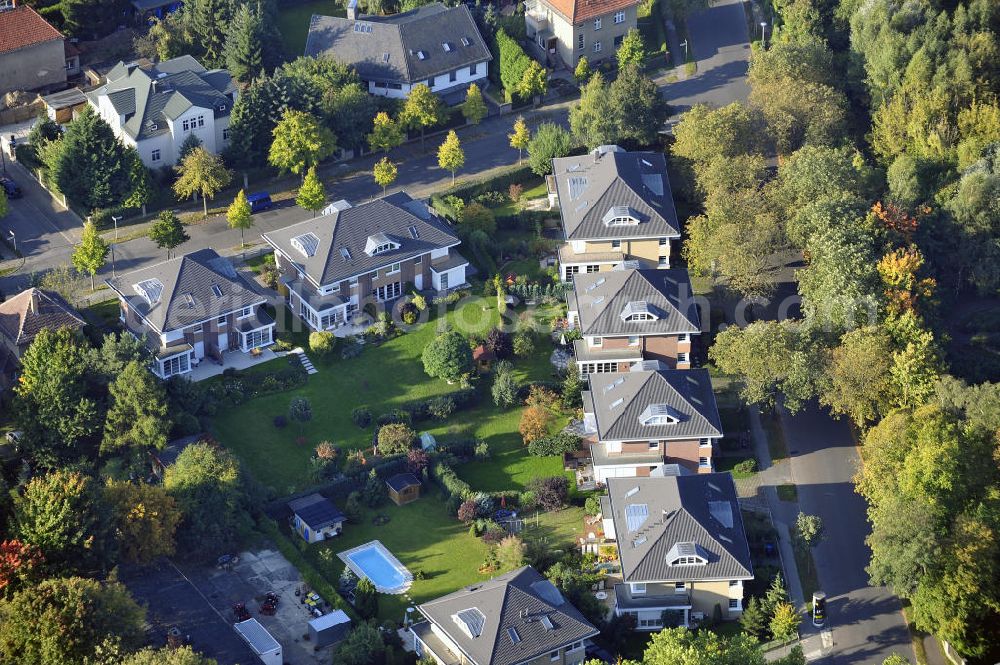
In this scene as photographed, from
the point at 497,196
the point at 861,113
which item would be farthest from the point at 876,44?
the point at 497,196

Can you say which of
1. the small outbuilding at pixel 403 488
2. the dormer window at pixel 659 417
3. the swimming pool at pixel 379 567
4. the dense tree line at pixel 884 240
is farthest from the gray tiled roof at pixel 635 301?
the swimming pool at pixel 379 567

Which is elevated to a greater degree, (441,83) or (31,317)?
(31,317)

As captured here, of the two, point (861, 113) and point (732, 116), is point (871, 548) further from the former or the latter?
point (861, 113)

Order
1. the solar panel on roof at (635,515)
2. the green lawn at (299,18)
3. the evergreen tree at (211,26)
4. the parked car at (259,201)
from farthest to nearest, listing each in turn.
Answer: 1. the green lawn at (299,18)
2. the evergreen tree at (211,26)
3. the parked car at (259,201)
4. the solar panel on roof at (635,515)

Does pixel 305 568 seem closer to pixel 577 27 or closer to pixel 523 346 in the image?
pixel 523 346

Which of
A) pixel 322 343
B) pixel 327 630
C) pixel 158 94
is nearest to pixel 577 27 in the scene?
pixel 158 94

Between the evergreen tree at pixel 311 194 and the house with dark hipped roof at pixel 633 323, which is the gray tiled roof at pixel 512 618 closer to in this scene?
the house with dark hipped roof at pixel 633 323

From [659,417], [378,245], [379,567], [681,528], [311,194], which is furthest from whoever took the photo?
[311,194]
